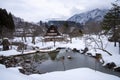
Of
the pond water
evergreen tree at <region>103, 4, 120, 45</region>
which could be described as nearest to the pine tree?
evergreen tree at <region>103, 4, 120, 45</region>

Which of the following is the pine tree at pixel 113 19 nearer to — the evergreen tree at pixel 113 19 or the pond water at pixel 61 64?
the evergreen tree at pixel 113 19

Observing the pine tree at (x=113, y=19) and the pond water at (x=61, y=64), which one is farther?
the pine tree at (x=113, y=19)

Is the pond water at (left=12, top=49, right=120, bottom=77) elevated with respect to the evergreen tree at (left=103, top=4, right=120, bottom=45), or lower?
lower

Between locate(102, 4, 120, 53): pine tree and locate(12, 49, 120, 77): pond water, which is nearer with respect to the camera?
locate(12, 49, 120, 77): pond water

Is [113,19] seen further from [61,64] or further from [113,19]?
[61,64]

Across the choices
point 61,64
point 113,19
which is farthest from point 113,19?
point 61,64

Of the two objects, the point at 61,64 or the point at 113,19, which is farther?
the point at 113,19

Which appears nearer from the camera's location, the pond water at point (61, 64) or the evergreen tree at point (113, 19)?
the pond water at point (61, 64)

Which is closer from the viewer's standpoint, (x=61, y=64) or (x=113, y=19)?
(x=61, y=64)

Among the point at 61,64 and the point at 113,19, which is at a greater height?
the point at 113,19

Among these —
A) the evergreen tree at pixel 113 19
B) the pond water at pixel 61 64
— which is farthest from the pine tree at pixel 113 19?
the pond water at pixel 61 64

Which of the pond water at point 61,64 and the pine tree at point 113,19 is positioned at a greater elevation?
the pine tree at point 113,19

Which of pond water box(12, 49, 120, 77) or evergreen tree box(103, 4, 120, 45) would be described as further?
evergreen tree box(103, 4, 120, 45)

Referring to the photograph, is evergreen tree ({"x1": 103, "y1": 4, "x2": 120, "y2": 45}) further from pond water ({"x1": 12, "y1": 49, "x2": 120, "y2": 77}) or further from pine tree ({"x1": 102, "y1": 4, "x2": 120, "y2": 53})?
pond water ({"x1": 12, "y1": 49, "x2": 120, "y2": 77})
